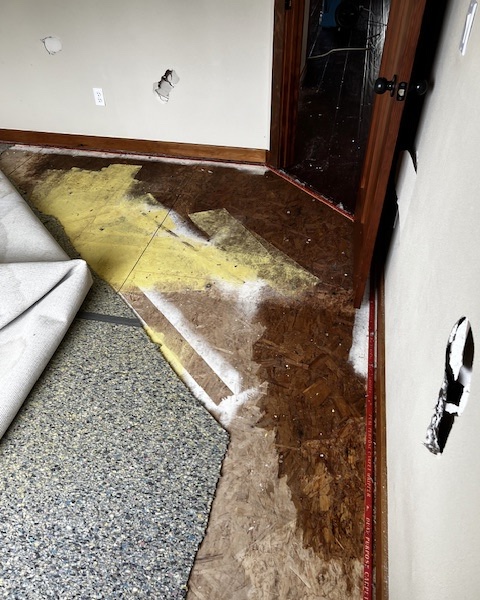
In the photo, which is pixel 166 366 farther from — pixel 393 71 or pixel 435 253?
pixel 393 71

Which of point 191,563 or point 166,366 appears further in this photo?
point 166,366

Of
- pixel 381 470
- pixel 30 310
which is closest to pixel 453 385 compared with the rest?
pixel 381 470

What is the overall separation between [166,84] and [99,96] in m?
0.51

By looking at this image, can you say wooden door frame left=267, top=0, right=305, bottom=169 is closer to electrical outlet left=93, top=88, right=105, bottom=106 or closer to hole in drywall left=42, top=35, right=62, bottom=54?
electrical outlet left=93, top=88, right=105, bottom=106

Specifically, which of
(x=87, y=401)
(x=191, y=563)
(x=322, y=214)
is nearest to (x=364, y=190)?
(x=322, y=214)

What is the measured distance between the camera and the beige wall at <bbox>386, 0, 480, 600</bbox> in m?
0.76

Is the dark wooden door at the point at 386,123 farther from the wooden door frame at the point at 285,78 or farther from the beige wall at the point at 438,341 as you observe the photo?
the wooden door frame at the point at 285,78

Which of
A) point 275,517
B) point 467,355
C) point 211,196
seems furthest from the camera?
point 211,196

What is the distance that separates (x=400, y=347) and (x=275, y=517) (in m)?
0.67

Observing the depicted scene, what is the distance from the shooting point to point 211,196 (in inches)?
115

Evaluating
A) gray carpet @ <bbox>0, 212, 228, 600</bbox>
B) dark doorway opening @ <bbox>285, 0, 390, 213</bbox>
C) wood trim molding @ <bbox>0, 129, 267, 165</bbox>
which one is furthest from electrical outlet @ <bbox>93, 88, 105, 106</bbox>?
gray carpet @ <bbox>0, 212, 228, 600</bbox>

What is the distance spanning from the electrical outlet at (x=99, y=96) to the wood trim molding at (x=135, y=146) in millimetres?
237

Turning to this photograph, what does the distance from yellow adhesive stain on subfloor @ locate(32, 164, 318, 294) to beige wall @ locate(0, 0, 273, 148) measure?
0.55 m

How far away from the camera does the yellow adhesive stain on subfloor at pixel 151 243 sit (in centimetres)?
235
